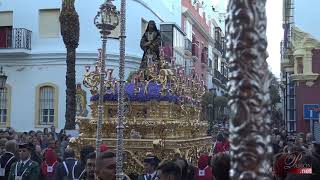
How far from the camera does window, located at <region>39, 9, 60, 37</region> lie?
2388 centimetres

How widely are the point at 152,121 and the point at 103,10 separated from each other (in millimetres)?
3300

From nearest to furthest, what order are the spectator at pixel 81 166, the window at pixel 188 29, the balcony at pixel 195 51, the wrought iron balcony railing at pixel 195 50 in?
the spectator at pixel 81 166 < the window at pixel 188 29 < the balcony at pixel 195 51 < the wrought iron balcony railing at pixel 195 50

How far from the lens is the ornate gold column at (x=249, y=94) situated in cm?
137

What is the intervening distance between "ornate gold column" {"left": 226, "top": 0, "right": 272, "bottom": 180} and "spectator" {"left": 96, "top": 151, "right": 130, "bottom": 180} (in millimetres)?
2955

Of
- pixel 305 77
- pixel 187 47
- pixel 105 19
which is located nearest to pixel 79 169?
pixel 105 19

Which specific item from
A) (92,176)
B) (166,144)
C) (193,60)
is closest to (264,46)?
(92,176)

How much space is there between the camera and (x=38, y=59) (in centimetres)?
2380

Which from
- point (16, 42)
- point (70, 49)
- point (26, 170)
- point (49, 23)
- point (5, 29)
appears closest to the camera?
point (26, 170)

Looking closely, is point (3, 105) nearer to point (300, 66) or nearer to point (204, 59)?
point (300, 66)

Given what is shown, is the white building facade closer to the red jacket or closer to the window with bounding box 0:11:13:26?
the window with bounding box 0:11:13:26

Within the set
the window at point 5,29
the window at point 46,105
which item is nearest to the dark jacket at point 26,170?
the window at point 46,105

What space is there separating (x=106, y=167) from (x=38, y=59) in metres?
20.3

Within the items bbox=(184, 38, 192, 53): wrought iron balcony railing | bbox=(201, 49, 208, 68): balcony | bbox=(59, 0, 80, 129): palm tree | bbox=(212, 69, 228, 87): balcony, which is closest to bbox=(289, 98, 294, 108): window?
bbox=(59, 0, 80, 129): palm tree

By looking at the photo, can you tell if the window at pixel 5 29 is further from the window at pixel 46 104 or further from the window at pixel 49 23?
the window at pixel 46 104
